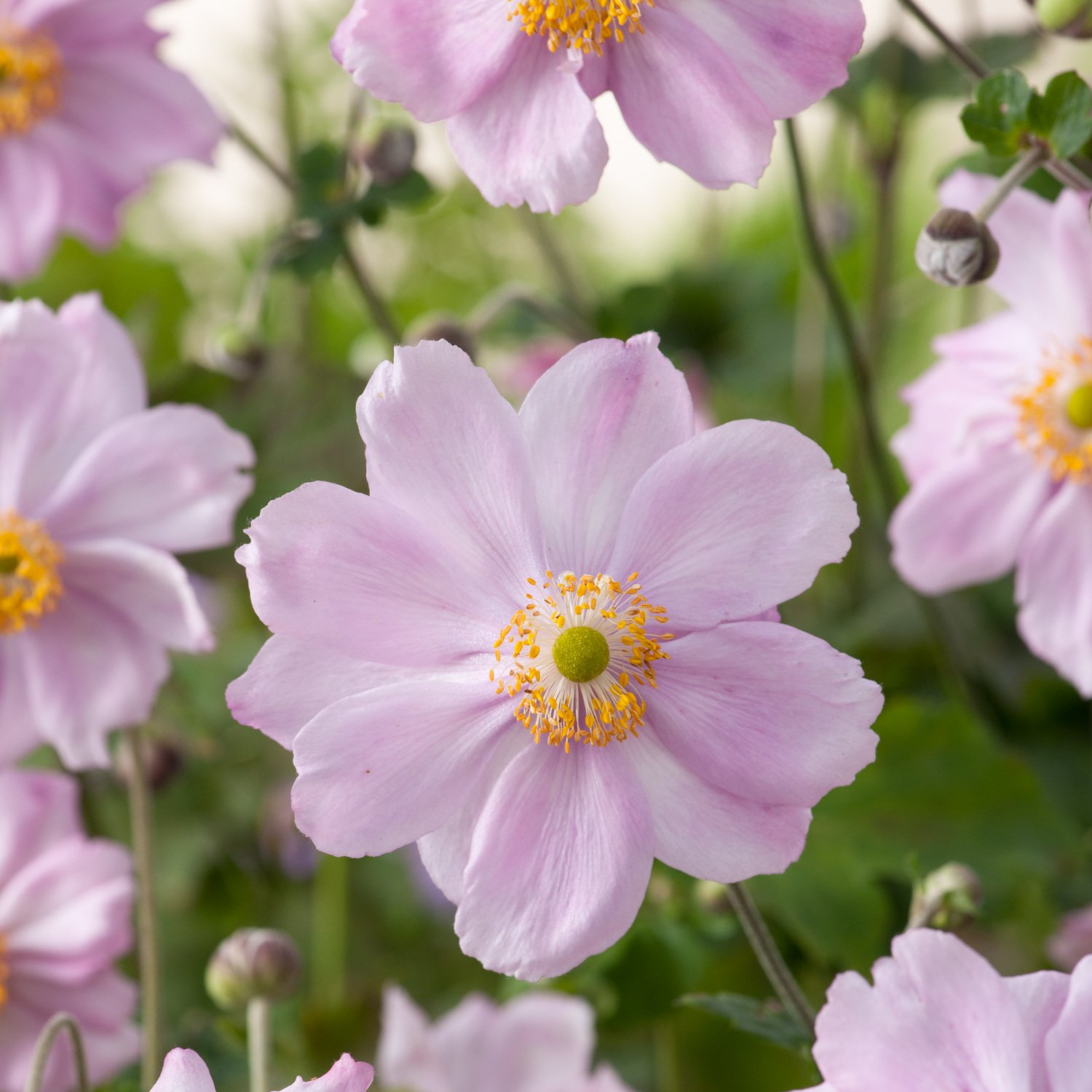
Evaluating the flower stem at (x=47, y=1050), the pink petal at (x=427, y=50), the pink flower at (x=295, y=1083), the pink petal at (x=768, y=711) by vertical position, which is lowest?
the flower stem at (x=47, y=1050)

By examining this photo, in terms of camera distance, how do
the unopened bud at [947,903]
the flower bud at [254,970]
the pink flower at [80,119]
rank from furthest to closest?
the pink flower at [80,119], the flower bud at [254,970], the unopened bud at [947,903]

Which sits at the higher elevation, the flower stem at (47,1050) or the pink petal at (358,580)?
the pink petal at (358,580)

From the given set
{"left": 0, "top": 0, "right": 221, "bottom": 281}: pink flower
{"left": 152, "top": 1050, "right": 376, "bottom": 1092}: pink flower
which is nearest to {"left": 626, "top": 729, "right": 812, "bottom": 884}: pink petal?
{"left": 152, "top": 1050, "right": 376, "bottom": 1092}: pink flower

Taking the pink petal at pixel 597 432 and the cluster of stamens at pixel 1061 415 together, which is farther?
the cluster of stamens at pixel 1061 415

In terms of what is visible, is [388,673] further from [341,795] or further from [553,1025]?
[553,1025]

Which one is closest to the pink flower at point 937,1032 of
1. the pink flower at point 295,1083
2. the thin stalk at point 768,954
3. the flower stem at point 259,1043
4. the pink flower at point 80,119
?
the thin stalk at point 768,954

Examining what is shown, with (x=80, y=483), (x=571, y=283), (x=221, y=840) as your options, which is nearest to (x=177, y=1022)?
(x=221, y=840)

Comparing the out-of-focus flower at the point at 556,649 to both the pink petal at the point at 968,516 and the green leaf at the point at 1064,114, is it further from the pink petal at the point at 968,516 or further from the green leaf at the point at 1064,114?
the pink petal at the point at 968,516
